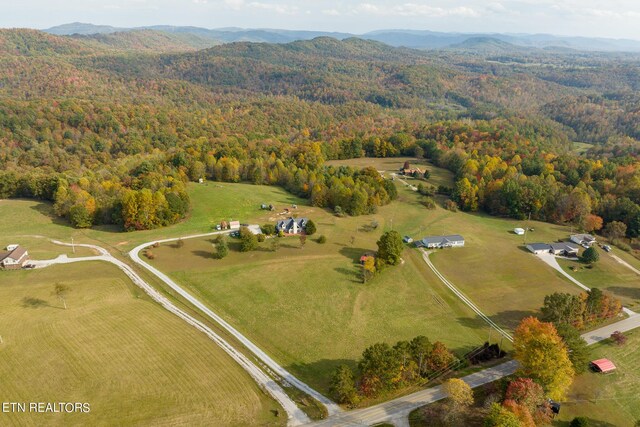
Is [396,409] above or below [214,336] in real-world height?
above

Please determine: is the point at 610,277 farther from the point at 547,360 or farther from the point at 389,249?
the point at 547,360

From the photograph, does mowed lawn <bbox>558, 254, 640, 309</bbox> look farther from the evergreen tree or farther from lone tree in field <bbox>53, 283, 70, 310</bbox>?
lone tree in field <bbox>53, 283, 70, 310</bbox>

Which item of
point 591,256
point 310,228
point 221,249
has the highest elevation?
point 591,256

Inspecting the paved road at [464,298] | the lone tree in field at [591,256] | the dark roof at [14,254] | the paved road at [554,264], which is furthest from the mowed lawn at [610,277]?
the dark roof at [14,254]

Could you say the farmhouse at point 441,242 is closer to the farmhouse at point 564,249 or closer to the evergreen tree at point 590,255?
the farmhouse at point 564,249

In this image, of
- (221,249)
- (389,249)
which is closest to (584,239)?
(389,249)

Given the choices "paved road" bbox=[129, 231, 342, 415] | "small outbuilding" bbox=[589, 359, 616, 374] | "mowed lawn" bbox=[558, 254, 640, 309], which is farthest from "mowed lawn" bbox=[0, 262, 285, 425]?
"mowed lawn" bbox=[558, 254, 640, 309]

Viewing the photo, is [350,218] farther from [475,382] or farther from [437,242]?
[475,382]
